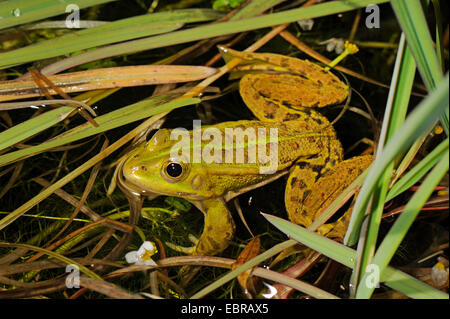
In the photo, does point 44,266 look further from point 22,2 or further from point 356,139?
point 356,139

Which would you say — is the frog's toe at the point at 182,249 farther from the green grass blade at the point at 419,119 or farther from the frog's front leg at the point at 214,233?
the green grass blade at the point at 419,119

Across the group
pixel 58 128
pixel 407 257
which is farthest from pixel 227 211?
pixel 58 128

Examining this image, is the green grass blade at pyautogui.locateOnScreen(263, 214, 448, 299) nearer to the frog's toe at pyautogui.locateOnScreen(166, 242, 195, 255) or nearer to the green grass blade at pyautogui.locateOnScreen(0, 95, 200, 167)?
the frog's toe at pyautogui.locateOnScreen(166, 242, 195, 255)

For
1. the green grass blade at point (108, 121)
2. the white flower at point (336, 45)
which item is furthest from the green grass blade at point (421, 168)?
the white flower at point (336, 45)

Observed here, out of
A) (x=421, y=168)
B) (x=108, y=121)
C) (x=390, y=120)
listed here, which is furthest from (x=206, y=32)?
(x=421, y=168)

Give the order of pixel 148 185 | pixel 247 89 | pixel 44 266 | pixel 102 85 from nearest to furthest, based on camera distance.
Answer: pixel 44 266, pixel 148 185, pixel 102 85, pixel 247 89

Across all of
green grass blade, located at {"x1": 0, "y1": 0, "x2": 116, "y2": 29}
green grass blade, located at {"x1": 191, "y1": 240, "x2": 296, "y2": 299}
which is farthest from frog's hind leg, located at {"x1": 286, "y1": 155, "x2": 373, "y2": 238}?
green grass blade, located at {"x1": 0, "y1": 0, "x2": 116, "y2": 29}

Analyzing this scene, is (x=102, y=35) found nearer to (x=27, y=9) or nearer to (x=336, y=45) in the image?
(x=27, y=9)
